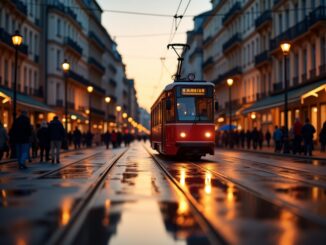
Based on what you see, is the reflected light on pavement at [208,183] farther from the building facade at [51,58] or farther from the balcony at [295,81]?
the balcony at [295,81]

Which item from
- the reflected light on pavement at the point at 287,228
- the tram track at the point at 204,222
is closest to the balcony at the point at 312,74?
the tram track at the point at 204,222

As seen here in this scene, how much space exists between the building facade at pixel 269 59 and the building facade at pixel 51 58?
50.6ft

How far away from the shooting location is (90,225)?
26.7ft

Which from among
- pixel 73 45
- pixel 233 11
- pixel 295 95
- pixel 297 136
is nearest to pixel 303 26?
pixel 295 95

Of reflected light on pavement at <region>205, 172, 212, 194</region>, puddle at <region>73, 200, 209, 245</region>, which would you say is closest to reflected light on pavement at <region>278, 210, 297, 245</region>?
puddle at <region>73, 200, 209, 245</region>

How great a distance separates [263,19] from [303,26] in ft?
41.7

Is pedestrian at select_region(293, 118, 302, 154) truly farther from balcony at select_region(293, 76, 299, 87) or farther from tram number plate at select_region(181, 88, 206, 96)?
balcony at select_region(293, 76, 299, 87)

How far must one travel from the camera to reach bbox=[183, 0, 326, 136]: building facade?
41.7 m

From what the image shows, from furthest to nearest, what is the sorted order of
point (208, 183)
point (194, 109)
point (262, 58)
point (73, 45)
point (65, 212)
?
point (73, 45) < point (262, 58) < point (194, 109) < point (208, 183) < point (65, 212)

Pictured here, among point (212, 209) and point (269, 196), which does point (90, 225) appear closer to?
point (212, 209)

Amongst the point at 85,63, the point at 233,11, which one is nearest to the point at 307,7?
the point at 233,11

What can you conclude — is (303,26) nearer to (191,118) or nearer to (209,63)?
(191,118)

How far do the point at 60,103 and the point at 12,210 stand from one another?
186 feet

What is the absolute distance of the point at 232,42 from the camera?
72.8m
